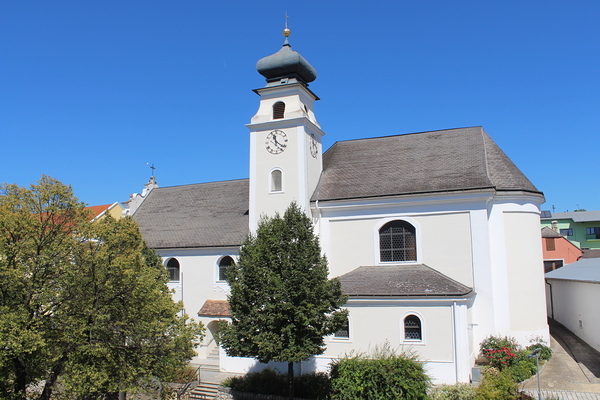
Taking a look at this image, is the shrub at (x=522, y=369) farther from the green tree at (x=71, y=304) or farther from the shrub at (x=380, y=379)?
the green tree at (x=71, y=304)

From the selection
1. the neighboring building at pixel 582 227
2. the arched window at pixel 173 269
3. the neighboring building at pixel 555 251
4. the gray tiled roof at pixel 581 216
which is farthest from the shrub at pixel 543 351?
the gray tiled roof at pixel 581 216

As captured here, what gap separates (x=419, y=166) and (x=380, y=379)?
1167 cm

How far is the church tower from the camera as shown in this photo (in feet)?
82.6

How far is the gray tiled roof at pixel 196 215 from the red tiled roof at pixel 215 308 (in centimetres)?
312

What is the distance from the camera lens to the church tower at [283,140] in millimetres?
25188

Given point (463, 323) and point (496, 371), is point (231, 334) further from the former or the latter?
point (496, 371)

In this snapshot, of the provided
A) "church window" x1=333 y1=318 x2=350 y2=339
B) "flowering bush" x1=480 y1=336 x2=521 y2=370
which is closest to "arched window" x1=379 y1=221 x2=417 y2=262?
"church window" x1=333 y1=318 x2=350 y2=339

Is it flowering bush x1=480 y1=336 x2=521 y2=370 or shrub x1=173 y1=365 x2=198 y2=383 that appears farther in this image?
shrub x1=173 y1=365 x2=198 y2=383

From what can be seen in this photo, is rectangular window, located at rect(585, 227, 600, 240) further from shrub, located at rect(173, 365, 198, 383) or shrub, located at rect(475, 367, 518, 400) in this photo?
shrub, located at rect(173, 365, 198, 383)

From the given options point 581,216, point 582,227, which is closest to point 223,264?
point 582,227

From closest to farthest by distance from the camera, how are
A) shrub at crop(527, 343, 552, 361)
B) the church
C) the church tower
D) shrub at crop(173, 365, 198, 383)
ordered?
the church, shrub at crop(173, 365, 198, 383), shrub at crop(527, 343, 552, 361), the church tower

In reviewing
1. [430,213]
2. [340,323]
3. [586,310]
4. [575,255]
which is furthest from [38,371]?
[575,255]

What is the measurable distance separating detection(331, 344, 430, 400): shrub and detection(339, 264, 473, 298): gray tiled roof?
2823 millimetres

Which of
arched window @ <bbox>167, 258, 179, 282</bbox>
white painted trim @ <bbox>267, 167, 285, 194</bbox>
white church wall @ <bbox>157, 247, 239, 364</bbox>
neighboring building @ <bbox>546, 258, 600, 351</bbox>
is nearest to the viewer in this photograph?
neighboring building @ <bbox>546, 258, 600, 351</bbox>
